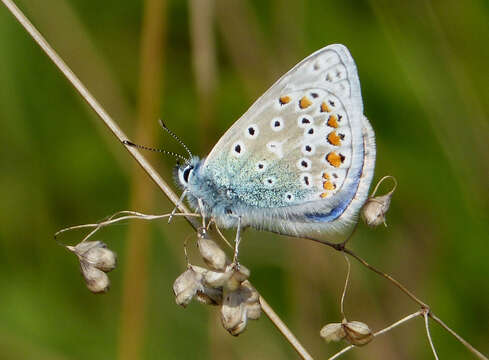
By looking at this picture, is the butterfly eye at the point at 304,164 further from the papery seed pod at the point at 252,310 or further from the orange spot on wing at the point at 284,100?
the papery seed pod at the point at 252,310

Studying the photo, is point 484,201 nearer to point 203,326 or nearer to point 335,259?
point 335,259

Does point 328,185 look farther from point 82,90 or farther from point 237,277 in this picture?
point 82,90

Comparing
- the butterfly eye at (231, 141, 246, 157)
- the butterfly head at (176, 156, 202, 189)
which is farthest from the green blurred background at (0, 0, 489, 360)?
the butterfly eye at (231, 141, 246, 157)

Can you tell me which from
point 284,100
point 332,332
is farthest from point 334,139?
point 332,332

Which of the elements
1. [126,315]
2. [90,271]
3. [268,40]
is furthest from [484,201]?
[90,271]

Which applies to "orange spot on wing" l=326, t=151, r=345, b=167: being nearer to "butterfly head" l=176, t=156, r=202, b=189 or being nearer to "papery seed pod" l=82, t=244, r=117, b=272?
"butterfly head" l=176, t=156, r=202, b=189

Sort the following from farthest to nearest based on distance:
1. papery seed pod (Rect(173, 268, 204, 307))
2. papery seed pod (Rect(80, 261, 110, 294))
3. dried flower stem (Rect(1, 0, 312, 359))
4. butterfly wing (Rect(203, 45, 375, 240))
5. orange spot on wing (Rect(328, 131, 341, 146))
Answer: orange spot on wing (Rect(328, 131, 341, 146)) → butterfly wing (Rect(203, 45, 375, 240)) → papery seed pod (Rect(80, 261, 110, 294)) → dried flower stem (Rect(1, 0, 312, 359)) → papery seed pod (Rect(173, 268, 204, 307))
